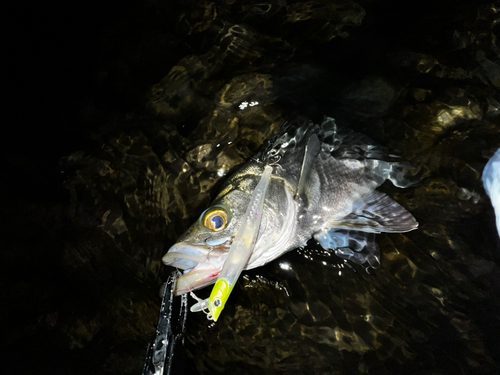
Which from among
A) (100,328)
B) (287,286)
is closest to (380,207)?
(287,286)

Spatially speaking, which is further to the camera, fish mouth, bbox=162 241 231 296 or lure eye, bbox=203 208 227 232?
lure eye, bbox=203 208 227 232

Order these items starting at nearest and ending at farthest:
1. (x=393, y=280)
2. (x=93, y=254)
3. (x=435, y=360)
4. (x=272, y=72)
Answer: (x=435, y=360) < (x=393, y=280) < (x=93, y=254) < (x=272, y=72)

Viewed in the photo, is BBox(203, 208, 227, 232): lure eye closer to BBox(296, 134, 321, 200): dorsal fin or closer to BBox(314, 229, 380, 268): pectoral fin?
BBox(296, 134, 321, 200): dorsal fin

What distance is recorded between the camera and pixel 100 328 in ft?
9.28

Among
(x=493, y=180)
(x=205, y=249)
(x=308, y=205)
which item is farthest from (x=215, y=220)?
(x=493, y=180)

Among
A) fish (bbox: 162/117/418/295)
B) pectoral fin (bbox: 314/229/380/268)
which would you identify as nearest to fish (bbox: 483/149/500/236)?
fish (bbox: 162/117/418/295)

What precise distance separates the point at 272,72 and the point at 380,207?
1.76 metres

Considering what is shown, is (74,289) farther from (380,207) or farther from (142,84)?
(380,207)

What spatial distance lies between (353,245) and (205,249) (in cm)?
125

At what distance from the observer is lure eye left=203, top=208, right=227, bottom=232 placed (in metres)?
1.97

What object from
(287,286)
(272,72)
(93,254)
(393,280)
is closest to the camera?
(393,280)

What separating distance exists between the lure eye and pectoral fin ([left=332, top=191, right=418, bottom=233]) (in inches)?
38.2

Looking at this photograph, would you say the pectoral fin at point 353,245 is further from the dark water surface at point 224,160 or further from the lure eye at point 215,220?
the lure eye at point 215,220

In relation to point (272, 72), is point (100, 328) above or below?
below
